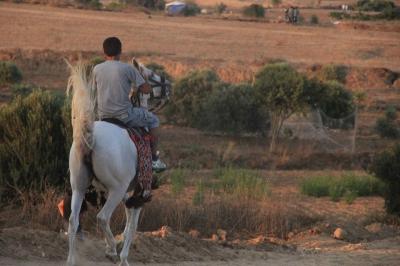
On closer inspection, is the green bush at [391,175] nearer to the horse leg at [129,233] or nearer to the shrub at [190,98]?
the horse leg at [129,233]

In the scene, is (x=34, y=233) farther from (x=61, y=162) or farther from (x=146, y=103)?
(x=61, y=162)

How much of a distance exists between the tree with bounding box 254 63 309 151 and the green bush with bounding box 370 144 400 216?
1270 cm

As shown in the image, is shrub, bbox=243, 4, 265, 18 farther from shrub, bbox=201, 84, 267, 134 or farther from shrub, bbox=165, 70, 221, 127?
shrub, bbox=201, 84, 267, 134

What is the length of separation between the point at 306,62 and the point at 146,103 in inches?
1885

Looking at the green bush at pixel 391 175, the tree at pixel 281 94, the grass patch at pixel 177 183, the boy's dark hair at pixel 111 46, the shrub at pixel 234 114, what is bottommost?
the shrub at pixel 234 114

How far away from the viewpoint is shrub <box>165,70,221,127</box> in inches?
1342

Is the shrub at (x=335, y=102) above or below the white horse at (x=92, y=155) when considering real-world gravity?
below

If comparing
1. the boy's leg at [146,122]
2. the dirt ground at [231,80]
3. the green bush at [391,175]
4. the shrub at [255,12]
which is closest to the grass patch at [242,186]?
the dirt ground at [231,80]

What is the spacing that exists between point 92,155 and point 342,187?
12394 mm

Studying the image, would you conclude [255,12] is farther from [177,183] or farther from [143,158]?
[143,158]

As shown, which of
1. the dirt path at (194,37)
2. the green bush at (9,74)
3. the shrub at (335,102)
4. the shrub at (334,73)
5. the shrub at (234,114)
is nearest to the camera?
the shrub at (234,114)

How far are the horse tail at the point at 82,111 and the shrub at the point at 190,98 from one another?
76.5ft

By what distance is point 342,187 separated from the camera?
70.7ft

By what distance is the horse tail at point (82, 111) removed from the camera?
995cm
